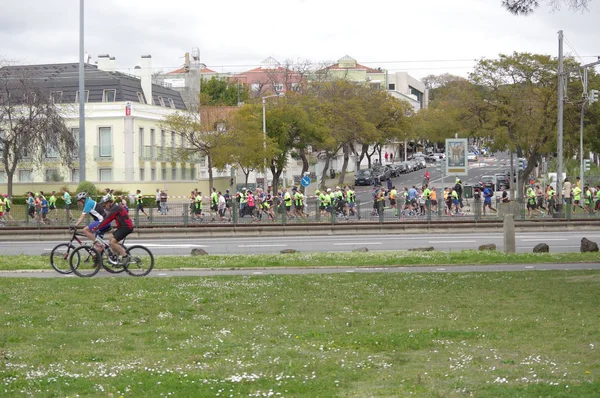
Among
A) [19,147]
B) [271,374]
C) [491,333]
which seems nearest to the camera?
[271,374]

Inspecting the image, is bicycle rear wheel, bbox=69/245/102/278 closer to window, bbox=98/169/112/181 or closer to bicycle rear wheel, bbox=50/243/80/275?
bicycle rear wheel, bbox=50/243/80/275

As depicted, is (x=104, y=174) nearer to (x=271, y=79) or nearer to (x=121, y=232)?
(x=121, y=232)

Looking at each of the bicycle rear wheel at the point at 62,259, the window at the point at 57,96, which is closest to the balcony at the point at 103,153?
the window at the point at 57,96

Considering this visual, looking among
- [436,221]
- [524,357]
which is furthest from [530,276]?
[436,221]

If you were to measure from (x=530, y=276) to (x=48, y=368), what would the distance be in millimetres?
10046

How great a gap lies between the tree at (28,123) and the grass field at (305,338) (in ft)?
117

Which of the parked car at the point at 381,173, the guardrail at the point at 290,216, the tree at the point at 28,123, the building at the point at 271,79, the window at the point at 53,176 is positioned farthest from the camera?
the building at the point at 271,79

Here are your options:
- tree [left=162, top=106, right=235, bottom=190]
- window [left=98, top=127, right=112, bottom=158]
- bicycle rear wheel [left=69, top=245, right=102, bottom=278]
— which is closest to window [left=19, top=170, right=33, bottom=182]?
window [left=98, top=127, right=112, bottom=158]

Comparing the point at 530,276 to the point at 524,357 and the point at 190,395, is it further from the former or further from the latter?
the point at 190,395

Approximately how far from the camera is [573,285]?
574 inches

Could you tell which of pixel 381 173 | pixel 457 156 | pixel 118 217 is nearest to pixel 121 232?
pixel 118 217

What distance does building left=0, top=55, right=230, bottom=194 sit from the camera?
193 ft

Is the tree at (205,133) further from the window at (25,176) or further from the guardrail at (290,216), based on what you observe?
the guardrail at (290,216)

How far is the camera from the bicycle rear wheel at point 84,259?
1884cm
